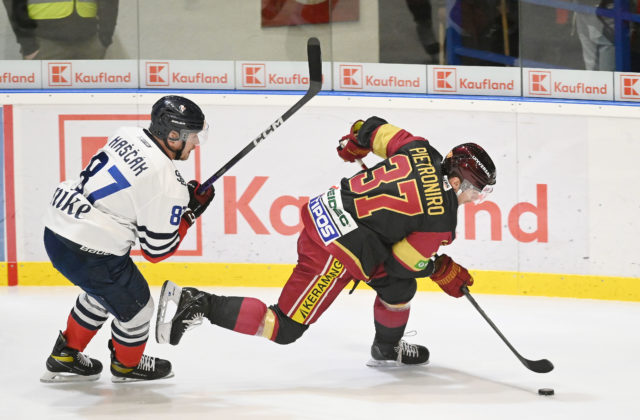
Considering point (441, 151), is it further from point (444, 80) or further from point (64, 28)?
point (64, 28)

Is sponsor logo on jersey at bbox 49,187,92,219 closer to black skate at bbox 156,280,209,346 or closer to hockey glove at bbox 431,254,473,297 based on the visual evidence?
black skate at bbox 156,280,209,346

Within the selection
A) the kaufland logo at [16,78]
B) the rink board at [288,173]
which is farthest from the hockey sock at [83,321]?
the kaufland logo at [16,78]

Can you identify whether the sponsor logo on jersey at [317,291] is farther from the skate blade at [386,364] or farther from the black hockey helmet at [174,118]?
the black hockey helmet at [174,118]

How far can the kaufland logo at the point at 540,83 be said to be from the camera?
579cm

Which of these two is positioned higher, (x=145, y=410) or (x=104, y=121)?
(x=104, y=121)

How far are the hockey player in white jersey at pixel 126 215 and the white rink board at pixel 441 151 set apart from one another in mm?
1965

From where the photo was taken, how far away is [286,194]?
19.4 ft

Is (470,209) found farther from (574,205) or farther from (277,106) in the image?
(277,106)

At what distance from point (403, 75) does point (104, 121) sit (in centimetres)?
175

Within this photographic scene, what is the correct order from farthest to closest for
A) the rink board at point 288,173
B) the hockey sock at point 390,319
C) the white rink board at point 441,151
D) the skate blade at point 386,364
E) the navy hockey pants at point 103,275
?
the rink board at point 288,173, the white rink board at point 441,151, the skate blade at point 386,364, the hockey sock at point 390,319, the navy hockey pants at point 103,275

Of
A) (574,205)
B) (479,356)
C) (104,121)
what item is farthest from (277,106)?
(479,356)

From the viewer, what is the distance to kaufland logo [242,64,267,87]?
602 cm

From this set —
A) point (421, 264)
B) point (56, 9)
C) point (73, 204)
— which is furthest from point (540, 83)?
point (73, 204)

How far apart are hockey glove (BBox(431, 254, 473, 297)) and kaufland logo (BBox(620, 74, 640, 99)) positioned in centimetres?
212
